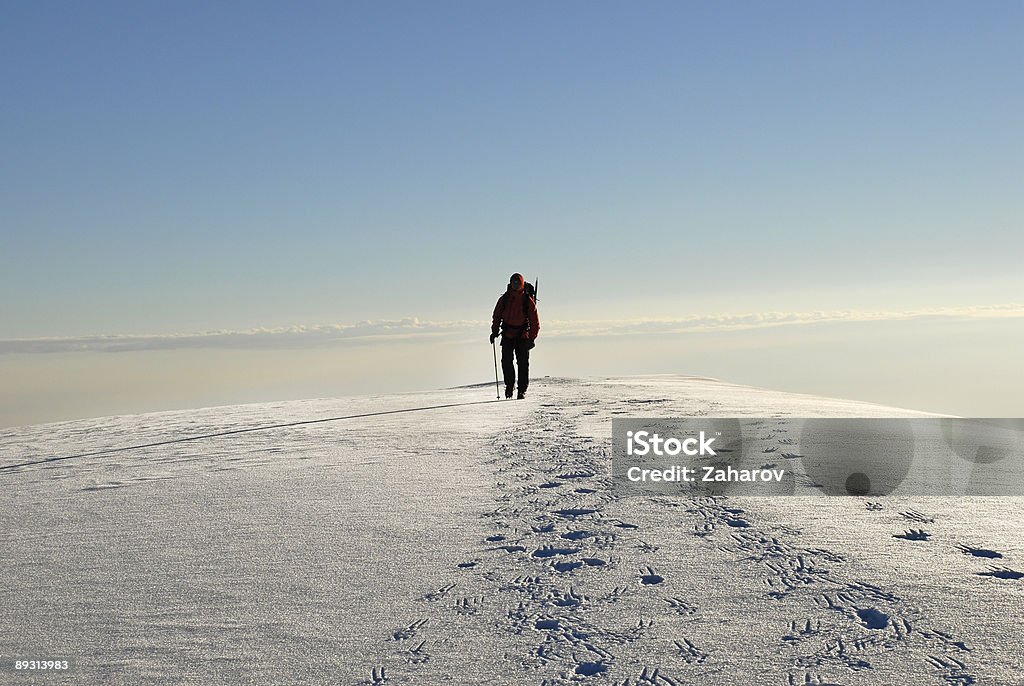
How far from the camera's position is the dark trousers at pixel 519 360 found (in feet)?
55.5

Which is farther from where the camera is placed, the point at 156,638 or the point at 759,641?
the point at 156,638

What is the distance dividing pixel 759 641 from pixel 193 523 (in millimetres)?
4561

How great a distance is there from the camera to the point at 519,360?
1705cm

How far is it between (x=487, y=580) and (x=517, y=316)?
12.2 meters

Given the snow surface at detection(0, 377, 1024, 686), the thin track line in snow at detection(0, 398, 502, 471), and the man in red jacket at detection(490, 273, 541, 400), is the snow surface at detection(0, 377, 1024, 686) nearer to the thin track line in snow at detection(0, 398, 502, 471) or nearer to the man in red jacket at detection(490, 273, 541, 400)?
the thin track line in snow at detection(0, 398, 502, 471)

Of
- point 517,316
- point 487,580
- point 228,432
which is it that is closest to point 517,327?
point 517,316

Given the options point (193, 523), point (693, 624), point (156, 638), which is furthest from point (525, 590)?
point (193, 523)

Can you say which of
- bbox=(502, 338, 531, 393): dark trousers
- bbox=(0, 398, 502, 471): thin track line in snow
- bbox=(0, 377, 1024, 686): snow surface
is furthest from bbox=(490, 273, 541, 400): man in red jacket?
bbox=(0, 377, 1024, 686): snow surface

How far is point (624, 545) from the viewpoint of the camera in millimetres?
5418

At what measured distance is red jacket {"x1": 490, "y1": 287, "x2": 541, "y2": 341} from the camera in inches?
662

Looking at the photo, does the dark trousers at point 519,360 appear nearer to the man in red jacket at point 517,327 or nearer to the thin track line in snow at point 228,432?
the man in red jacket at point 517,327

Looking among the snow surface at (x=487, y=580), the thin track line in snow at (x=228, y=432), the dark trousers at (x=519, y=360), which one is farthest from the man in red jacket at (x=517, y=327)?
the snow surface at (x=487, y=580)

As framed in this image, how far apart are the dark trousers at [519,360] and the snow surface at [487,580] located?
8257 millimetres

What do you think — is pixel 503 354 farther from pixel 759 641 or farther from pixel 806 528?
pixel 759 641
